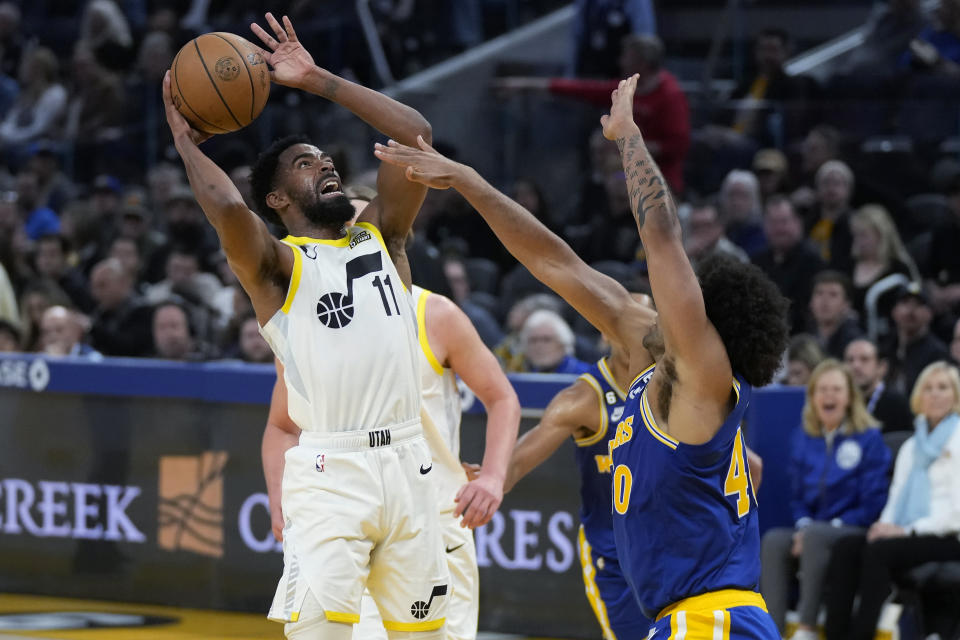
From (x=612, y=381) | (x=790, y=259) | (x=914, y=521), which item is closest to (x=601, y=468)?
(x=612, y=381)

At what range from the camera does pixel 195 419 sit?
961cm

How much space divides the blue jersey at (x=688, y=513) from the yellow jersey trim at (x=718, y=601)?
15 millimetres

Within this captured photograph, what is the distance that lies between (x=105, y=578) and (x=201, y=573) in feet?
2.23

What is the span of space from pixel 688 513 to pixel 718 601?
0.84 feet

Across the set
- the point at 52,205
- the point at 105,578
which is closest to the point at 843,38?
the point at 52,205

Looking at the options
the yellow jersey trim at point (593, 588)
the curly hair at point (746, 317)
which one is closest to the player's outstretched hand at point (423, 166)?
the curly hair at point (746, 317)

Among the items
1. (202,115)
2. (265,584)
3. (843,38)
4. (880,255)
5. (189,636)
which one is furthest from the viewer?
(843,38)

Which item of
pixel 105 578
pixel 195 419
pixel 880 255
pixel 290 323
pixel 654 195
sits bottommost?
pixel 105 578

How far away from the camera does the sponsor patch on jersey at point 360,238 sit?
529 centimetres

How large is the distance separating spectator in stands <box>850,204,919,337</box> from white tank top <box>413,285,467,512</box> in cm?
476

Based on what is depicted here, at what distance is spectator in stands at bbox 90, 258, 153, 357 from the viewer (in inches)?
441

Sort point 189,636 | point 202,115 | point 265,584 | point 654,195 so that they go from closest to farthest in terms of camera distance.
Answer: point 654,195
point 202,115
point 189,636
point 265,584

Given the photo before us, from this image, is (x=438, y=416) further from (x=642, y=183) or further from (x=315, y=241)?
(x=642, y=183)

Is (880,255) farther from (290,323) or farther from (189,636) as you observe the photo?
(290,323)
